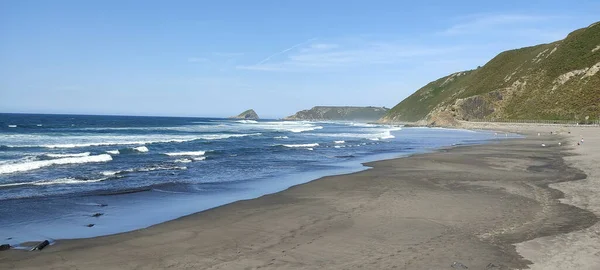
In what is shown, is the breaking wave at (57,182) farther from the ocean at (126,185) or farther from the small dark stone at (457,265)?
the small dark stone at (457,265)

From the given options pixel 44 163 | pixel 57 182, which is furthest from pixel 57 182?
pixel 44 163

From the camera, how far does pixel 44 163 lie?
86.8 feet

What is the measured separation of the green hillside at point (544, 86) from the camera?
89688 mm

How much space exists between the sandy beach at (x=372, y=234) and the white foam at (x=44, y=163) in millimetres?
16129

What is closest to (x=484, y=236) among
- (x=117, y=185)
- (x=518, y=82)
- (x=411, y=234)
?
(x=411, y=234)

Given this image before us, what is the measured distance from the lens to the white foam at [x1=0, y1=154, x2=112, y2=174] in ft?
78.7

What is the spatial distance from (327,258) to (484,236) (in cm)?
415

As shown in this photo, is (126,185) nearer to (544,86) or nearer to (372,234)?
(372,234)

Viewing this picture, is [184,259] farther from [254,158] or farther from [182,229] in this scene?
[254,158]

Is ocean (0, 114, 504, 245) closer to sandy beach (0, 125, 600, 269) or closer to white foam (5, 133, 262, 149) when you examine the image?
sandy beach (0, 125, 600, 269)

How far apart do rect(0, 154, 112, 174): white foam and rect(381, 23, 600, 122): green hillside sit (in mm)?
85963

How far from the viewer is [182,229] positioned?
1134cm

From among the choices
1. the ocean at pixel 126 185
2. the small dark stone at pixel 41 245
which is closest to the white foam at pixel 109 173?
the ocean at pixel 126 185

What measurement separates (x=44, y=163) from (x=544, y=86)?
108 meters
